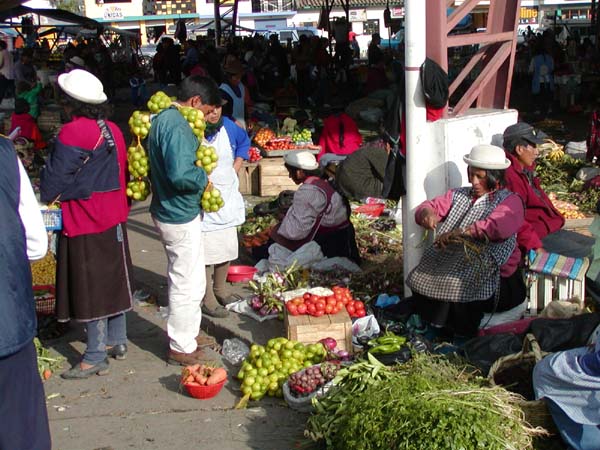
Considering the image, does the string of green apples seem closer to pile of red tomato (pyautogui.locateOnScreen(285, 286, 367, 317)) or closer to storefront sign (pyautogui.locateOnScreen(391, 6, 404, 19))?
pile of red tomato (pyautogui.locateOnScreen(285, 286, 367, 317))

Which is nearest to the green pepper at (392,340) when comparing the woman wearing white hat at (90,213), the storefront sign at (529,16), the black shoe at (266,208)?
the woman wearing white hat at (90,213)

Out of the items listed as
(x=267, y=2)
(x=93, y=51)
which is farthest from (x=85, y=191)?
(x=267, y=2)

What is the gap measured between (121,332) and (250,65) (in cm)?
1751

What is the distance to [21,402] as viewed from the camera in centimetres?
345

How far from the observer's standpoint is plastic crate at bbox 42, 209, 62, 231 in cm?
539

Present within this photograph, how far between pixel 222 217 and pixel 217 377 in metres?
1.51

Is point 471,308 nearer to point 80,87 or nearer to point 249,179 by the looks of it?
point 80,87

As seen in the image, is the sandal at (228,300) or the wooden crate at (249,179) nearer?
the sandal at (228,300)

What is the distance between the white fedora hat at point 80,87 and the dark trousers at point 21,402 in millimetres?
2207

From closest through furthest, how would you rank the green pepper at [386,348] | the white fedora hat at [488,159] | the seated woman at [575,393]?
the seated woman at [575,393], the green pepper at [386,348], the white fedora hat at [488,159]

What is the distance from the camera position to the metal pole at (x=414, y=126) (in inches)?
226

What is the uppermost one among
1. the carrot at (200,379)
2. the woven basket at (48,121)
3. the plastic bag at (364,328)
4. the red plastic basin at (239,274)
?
the plastic bag at (364,328)

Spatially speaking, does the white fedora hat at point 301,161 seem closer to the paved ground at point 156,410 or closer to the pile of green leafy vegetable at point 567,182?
the paved ground at point 156,410

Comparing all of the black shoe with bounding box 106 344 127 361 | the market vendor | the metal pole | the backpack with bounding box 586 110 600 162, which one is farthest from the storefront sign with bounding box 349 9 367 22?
the black shoe with bounding box 106 344 127 361
